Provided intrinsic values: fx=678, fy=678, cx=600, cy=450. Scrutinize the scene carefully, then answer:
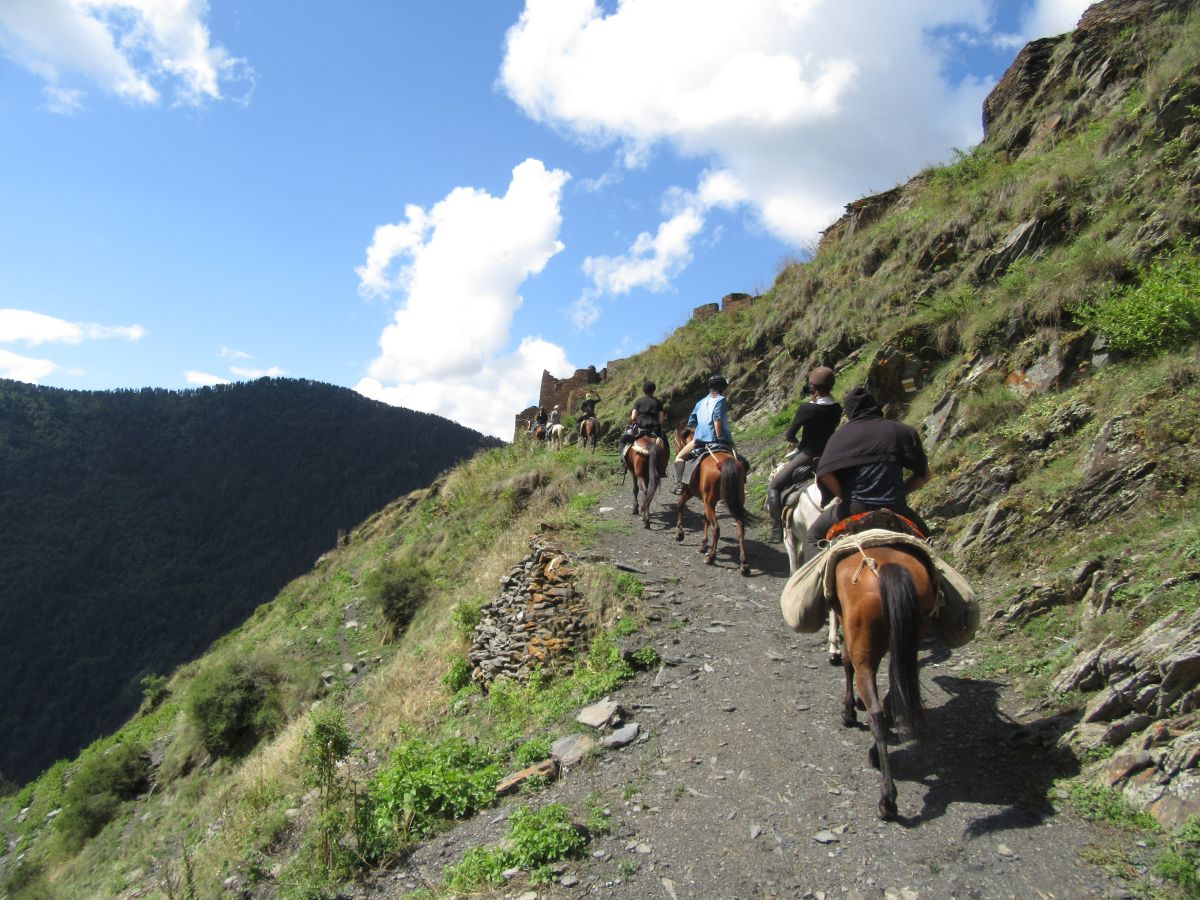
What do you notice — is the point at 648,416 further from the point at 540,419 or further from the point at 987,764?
the point at 540,419

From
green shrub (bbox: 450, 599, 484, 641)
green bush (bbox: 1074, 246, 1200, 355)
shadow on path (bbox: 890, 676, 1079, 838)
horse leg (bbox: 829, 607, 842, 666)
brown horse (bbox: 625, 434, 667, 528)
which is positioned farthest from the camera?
brown horse (bbox: 625, 434, 667, 528)

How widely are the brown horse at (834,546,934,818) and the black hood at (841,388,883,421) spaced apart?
1.26 m

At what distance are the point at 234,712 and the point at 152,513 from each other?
10925 cm

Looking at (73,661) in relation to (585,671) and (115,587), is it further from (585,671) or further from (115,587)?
(585,671)

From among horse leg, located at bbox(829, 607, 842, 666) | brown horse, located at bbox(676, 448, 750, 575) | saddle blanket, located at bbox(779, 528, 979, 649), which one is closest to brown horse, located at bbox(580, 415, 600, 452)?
brown horse, located at bbox(676, 448, 750, 575)

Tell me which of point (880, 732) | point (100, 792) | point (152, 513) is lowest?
point (100, 792)

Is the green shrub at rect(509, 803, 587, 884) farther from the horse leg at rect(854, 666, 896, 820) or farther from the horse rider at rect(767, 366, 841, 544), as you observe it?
the horse rider at rect(767, 366, 841, 544)

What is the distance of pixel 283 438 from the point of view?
12738cm

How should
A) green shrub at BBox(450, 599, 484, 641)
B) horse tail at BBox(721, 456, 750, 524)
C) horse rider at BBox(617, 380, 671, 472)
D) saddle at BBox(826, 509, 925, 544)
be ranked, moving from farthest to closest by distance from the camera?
horse rider at BBox(617, 380, 671, 472), green shrub at BBox(450, 599, 484, 641), horse tail at BBox(721, 456, 750, 524), saddle at BBox(826, 509, 925, 544)

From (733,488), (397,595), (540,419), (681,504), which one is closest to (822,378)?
(733,488)

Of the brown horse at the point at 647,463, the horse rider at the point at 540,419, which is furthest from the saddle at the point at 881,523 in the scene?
the horse rider at the point at 540,419

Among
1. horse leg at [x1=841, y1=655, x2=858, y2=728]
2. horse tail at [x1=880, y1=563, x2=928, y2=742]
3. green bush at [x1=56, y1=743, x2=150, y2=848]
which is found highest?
horse tail at [x1=880, y1=563, x2=928, y2=742]

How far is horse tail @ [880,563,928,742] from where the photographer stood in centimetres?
377

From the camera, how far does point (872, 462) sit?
4840 mm
